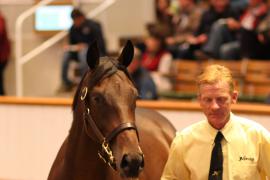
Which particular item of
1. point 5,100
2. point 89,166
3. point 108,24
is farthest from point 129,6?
point 89,166

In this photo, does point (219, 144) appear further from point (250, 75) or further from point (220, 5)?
point (220, 5)

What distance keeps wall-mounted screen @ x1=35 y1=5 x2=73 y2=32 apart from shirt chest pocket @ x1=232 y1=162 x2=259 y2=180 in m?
8.75

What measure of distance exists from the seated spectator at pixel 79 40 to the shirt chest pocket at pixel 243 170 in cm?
724

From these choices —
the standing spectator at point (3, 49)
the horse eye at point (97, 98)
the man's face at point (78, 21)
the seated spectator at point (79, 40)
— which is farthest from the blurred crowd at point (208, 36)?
the horse eye at point (97, 98)

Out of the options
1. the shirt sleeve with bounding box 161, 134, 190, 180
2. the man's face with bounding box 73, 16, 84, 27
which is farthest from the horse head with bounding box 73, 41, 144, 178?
the man's face with bounding box 73, 16, 84, 27

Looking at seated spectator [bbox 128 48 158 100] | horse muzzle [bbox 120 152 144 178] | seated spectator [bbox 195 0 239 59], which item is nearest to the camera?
horse muzzle [bbox 120 152 144 178]

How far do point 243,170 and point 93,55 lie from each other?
3.31 feet

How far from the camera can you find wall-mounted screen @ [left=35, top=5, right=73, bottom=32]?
488 inches

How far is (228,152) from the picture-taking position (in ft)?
13.0

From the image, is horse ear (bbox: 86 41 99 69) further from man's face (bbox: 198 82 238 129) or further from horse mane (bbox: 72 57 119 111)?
man's face (bbox: 198 82 238 129)

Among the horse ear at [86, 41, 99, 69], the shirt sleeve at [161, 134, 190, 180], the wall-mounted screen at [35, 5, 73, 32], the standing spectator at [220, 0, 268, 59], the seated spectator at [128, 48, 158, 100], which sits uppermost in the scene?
the wall-mounted screen at [35, 5, 73, 32]

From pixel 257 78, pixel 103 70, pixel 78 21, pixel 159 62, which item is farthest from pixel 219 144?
pixel 78 21

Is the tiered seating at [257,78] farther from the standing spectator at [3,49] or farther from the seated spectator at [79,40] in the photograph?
the standing spectator at [3,49]

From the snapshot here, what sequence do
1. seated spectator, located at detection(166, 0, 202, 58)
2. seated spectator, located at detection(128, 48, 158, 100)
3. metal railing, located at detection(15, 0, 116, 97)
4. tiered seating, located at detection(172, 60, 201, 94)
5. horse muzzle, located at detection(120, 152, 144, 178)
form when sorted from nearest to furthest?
horse muzzle, located at detection(120, 152, 144, 178), seated spectator, located at detection(128, 48, 158, 100), tiered seating, located at detection(172, 60, 201, 94), seated spectator, located at detection(166, 0, 202, 58), metal railing, located at detection(15, 0, 116, 97)
